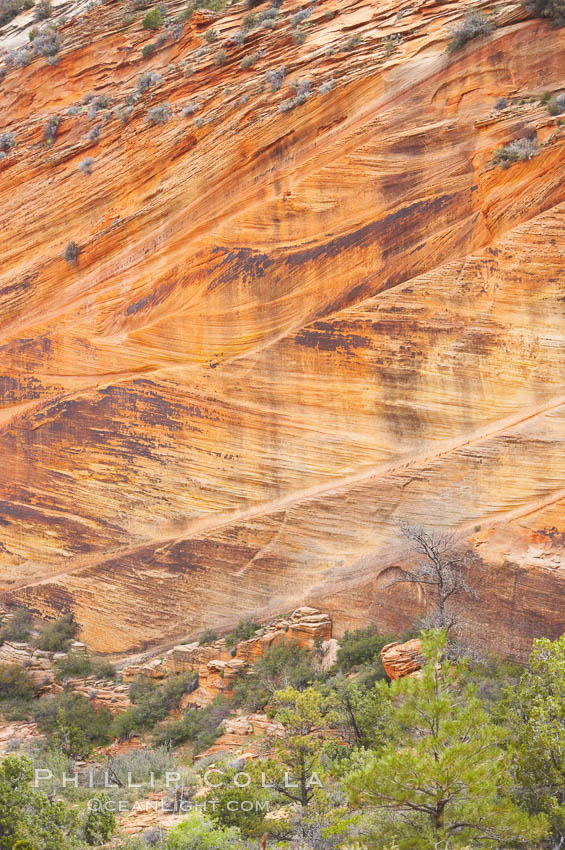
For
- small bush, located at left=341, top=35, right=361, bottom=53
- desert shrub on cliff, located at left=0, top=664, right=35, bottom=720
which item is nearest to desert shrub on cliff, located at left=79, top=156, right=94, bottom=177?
small bush, located at left=341, top=35, right=361, bottom=53

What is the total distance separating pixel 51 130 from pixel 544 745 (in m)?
23.1

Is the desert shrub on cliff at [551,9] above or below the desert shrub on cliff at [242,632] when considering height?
above

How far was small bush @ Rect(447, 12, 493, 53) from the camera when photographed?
19109 mm

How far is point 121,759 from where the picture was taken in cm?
1494

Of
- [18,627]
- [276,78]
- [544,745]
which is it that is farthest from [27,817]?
[276,78]

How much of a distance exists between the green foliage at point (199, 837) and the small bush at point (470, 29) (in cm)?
1873

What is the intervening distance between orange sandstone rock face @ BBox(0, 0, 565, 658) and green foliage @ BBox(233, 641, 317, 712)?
139 centimetres

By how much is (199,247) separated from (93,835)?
48.2ft

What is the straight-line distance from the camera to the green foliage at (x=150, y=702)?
1672 cm

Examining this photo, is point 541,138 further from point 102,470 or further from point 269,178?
point 102,470

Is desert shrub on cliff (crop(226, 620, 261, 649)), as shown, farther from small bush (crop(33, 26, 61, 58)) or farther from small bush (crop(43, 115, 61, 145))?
small bush (crop(33, 26, 61, 58))

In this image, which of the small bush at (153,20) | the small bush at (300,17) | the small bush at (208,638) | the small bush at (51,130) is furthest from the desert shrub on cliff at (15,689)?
the small bush at (153,20)

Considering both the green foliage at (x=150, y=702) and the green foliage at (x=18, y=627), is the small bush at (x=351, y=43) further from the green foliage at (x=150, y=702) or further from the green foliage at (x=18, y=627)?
the green foliage at (x=18, y=627)

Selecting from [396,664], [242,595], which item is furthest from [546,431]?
[242,595]
